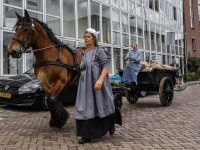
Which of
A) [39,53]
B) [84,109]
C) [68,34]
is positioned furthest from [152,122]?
[68,34]

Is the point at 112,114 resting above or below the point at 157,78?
below

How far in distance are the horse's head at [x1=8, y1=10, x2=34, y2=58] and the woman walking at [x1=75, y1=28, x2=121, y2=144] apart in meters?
1.19

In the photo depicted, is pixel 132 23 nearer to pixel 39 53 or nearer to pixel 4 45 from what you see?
pixel 4 45

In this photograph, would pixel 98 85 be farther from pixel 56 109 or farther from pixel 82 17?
pixel 82 17

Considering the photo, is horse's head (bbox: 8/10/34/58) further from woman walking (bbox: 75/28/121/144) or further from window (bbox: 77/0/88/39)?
window (bbox: 77/0/88/39)

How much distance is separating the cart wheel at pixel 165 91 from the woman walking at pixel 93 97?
12.8 ft

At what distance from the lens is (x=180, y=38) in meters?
27.1

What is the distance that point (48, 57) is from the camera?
4336mm

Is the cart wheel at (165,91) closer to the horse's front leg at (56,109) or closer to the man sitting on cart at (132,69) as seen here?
the man sitting on cart at (132,69)

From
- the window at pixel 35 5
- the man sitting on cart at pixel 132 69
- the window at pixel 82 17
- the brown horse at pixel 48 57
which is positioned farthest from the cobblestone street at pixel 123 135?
the window at pixel 82 17

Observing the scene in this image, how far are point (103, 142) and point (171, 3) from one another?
25.3m

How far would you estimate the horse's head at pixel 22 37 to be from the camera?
12.6 ft

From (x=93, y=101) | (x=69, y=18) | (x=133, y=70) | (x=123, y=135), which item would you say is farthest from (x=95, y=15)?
(x=93, y=101)

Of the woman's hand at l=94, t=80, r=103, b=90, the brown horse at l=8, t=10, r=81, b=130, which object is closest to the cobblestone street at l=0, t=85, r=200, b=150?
the brown horse at l=8, t=10, r=81, b=130
